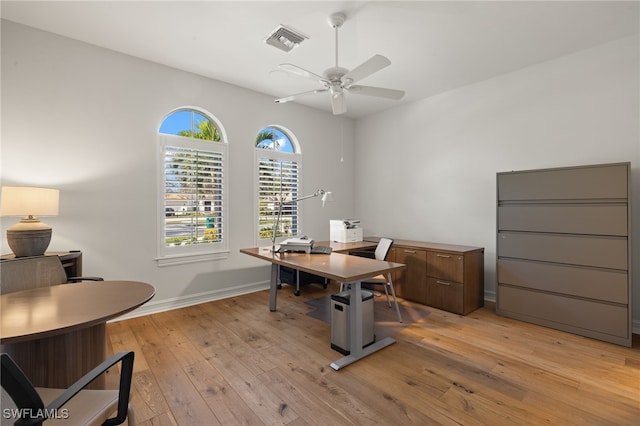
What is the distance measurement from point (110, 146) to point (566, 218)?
4764mm

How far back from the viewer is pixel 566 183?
293 cm

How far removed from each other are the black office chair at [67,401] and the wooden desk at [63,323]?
28 centimetres

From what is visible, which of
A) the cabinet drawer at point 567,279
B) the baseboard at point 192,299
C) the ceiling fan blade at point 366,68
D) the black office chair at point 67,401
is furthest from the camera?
the baseboard at point 192,299

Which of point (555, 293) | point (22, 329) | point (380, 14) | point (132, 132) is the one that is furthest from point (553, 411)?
point (132, 132)

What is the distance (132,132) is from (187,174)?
724 mm

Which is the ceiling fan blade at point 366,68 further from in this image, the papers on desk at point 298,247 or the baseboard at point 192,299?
the baseboard at point 192,299

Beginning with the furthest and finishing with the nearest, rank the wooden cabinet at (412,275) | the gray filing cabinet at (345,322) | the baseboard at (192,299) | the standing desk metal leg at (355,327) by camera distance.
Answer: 1. the wooden cabinet at (412,275)
2. the baseboard at (192,299)
3. the gray filing cabinet at (345,322)
4. the standing desk metal leg at (355,327)

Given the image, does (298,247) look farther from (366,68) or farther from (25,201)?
(25,201)

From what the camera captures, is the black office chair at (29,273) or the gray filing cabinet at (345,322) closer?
the black office chair at (29,273)

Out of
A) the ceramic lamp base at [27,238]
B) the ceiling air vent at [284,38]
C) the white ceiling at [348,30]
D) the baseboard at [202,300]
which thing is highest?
the white ceiling at [348,30]

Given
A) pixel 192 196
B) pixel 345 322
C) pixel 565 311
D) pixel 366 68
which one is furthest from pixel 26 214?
pixel 565 311

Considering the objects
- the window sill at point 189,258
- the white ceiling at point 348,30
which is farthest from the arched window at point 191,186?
the white ceiling at point 348,30

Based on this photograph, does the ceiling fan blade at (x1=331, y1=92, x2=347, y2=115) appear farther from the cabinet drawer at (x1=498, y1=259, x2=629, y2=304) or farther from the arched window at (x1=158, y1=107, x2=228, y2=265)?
the cabinet drawer at (x1=498, y1=259, x2=629, y2=304)

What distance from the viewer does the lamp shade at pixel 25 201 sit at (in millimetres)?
2323
